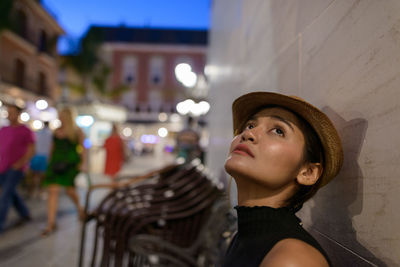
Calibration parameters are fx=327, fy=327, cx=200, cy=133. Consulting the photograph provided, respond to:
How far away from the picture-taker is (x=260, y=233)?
100 centimetres

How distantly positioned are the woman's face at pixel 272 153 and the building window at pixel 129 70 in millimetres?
35672

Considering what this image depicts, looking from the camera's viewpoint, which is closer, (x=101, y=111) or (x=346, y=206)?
(x=346, y=206)

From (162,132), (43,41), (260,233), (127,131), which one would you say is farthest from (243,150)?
(127,131)

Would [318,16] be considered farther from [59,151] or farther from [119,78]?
[119,78]

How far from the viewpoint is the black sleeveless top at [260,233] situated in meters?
0.91

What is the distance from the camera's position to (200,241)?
8.25ft

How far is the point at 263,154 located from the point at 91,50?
89.1ft

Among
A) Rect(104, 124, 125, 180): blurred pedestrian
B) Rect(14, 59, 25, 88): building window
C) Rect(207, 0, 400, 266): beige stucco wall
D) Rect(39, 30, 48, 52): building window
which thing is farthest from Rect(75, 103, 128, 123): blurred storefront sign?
Rect(207, 0, 400, 266): beige stucco wall

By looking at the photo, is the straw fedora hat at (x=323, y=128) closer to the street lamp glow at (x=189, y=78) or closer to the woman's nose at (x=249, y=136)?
the woman's nose at (x=249, y=136)

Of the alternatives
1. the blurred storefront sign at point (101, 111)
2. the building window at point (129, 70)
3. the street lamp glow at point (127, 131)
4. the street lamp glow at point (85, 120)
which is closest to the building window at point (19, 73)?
the blurred storefront sign at point (101, 111)

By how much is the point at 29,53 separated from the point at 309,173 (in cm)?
2363

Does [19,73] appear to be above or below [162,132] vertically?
above

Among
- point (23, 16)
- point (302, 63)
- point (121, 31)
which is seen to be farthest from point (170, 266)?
point (121, 31)

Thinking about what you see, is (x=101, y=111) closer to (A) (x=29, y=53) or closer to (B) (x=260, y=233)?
(A) (x=29, y=53)
